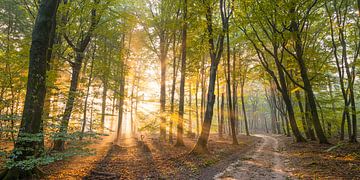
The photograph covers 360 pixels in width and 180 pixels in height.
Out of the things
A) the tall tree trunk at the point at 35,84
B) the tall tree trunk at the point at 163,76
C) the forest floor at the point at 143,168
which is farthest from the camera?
the tall tree trunk at the point at 163,76

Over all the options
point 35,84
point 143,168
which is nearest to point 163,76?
point 143,168

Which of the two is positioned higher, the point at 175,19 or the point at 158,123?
the point at 175,19

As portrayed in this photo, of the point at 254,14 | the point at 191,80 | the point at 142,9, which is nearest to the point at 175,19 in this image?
the point at 142,9

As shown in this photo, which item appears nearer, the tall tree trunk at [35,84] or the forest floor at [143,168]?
the tall tree trunk at [35,84]

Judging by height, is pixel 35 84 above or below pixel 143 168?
above

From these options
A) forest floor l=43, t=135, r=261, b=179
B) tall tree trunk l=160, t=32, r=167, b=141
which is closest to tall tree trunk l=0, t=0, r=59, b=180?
forest floor l=43, t=135, r=261, b=179

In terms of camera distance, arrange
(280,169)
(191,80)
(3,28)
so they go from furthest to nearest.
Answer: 1. (191,80)
2. (3,28)
3. (280,169)

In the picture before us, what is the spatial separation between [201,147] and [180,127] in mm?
2853

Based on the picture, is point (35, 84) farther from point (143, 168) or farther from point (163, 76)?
point (163, 76)

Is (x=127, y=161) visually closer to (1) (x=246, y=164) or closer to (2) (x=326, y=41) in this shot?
(1) (x=246, y=164)

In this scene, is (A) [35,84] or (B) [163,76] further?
(B) [163,76]

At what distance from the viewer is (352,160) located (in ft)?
28.7

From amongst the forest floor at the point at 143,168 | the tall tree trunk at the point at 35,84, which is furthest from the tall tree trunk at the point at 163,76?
the tall tree trunk at the point at 35,84

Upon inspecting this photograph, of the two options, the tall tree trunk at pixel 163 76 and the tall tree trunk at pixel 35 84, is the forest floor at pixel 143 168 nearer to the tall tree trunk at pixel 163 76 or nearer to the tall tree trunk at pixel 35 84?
the tall tree trunk at pixel 35 84
